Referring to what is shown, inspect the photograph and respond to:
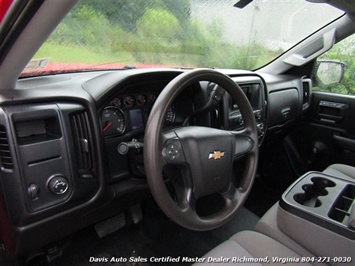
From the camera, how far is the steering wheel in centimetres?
90

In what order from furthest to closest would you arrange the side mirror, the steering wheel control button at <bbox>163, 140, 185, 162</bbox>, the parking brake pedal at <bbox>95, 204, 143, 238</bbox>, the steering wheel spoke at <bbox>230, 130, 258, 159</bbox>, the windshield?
the side mirror → the parking brake pedal at <bbox>95, 204, 143, 238</bbox> → the windshield → the steering wheel spoke at <bbox>230, 130, 258, 159</bbox> → the steering wheel control button at <bbox>163, 140, 185, 162</bbox>

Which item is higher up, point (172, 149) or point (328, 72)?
point (328, 72)

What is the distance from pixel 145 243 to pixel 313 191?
111 cm

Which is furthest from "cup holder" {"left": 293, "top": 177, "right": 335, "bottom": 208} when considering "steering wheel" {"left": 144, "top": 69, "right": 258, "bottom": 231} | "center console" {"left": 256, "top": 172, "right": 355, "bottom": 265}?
"steering wheel" {"left": 144, "top": 69, "right": 258, "bottom": 231}

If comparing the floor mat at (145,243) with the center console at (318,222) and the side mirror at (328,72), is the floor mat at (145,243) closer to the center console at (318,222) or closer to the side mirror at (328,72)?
the center console at (318,222)

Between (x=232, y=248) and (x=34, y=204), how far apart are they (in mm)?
764

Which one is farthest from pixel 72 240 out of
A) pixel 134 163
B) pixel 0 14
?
pixel 0 14

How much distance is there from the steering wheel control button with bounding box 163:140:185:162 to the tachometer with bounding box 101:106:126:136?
346 mm

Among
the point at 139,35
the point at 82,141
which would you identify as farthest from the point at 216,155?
the point at 139,35

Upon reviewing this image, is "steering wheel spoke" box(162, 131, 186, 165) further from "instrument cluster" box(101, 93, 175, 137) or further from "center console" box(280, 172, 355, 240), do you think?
"center console" box(280, 172, 355, 240)

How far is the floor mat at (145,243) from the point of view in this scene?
1665 millimetres

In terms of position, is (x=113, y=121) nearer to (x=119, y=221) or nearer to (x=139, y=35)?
(x=139, y=35)

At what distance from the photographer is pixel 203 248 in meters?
1.82

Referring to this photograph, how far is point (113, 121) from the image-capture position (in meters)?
1.20
